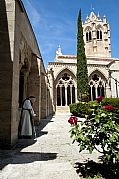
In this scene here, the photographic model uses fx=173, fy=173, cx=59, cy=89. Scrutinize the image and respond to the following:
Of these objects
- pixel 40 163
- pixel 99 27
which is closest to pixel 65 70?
pixel 99 27

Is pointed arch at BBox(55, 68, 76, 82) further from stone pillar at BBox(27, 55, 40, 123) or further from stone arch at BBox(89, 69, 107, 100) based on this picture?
stone pillar at BBox(27, 55, 40, 123)

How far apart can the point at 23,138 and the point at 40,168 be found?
3.23 metres

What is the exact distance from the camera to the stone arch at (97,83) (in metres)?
30.8

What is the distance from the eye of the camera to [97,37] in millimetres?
47438

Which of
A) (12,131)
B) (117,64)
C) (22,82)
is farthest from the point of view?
(117,64)

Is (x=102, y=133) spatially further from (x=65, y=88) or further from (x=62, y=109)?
(x=65, y=88)

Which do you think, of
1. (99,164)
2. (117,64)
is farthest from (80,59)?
(99,164)

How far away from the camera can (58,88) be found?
97.8ft

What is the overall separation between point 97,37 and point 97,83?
842 inches

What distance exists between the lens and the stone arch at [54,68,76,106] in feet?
96.7

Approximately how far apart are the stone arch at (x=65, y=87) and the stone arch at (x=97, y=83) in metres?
3.32

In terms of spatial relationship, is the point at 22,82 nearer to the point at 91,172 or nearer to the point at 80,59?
the point at 91,172

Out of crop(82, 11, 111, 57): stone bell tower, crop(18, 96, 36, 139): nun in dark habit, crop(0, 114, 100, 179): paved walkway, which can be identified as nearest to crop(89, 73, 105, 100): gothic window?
crop(82, 11, 111, 57): stone bell tower

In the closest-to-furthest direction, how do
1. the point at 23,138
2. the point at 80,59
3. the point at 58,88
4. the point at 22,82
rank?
the point at 23,138, the point at 22,82, the point at 80,59, the point at 58,88
